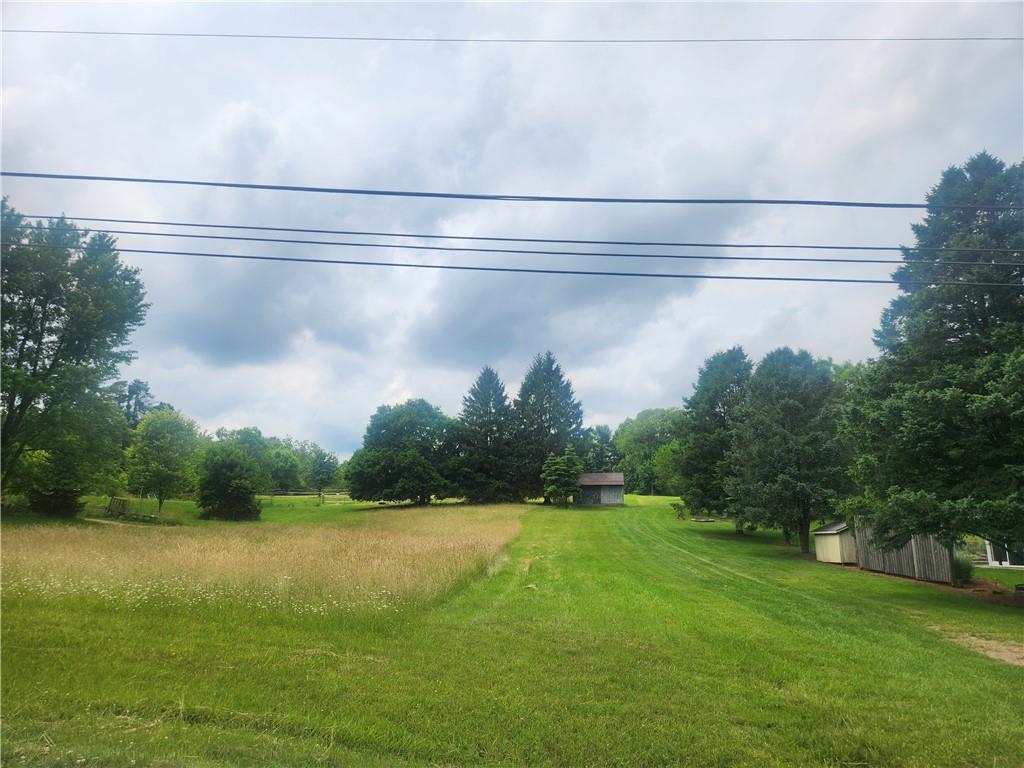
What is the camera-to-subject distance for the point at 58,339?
1656 cm

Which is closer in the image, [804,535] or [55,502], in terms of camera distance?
[55,502]

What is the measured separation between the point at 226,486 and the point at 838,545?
4242cm

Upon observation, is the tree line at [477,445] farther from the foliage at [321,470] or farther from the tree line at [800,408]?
the foliage at [321,470]

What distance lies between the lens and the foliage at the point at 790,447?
2344 cm

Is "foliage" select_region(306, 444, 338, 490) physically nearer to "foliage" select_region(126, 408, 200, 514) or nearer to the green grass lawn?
"foliage" select_region(126, 408, 200, 514)

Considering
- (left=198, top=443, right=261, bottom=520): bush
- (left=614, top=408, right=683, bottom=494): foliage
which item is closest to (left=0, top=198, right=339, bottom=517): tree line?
(left=198, top=443, right=261, bottom=520): bush

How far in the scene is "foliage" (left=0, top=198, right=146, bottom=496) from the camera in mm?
13281

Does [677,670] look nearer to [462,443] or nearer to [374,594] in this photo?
[374,594]

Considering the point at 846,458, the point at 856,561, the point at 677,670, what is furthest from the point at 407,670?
the point at 846,458

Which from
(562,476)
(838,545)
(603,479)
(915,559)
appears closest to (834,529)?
(838,545)

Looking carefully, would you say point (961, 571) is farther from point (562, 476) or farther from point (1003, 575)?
point (562, 476)

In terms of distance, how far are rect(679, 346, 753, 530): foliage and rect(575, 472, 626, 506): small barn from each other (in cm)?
2147

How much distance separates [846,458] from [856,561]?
503cm

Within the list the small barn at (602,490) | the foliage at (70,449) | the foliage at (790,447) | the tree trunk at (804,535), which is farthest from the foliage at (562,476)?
the foliage at (70,449)
